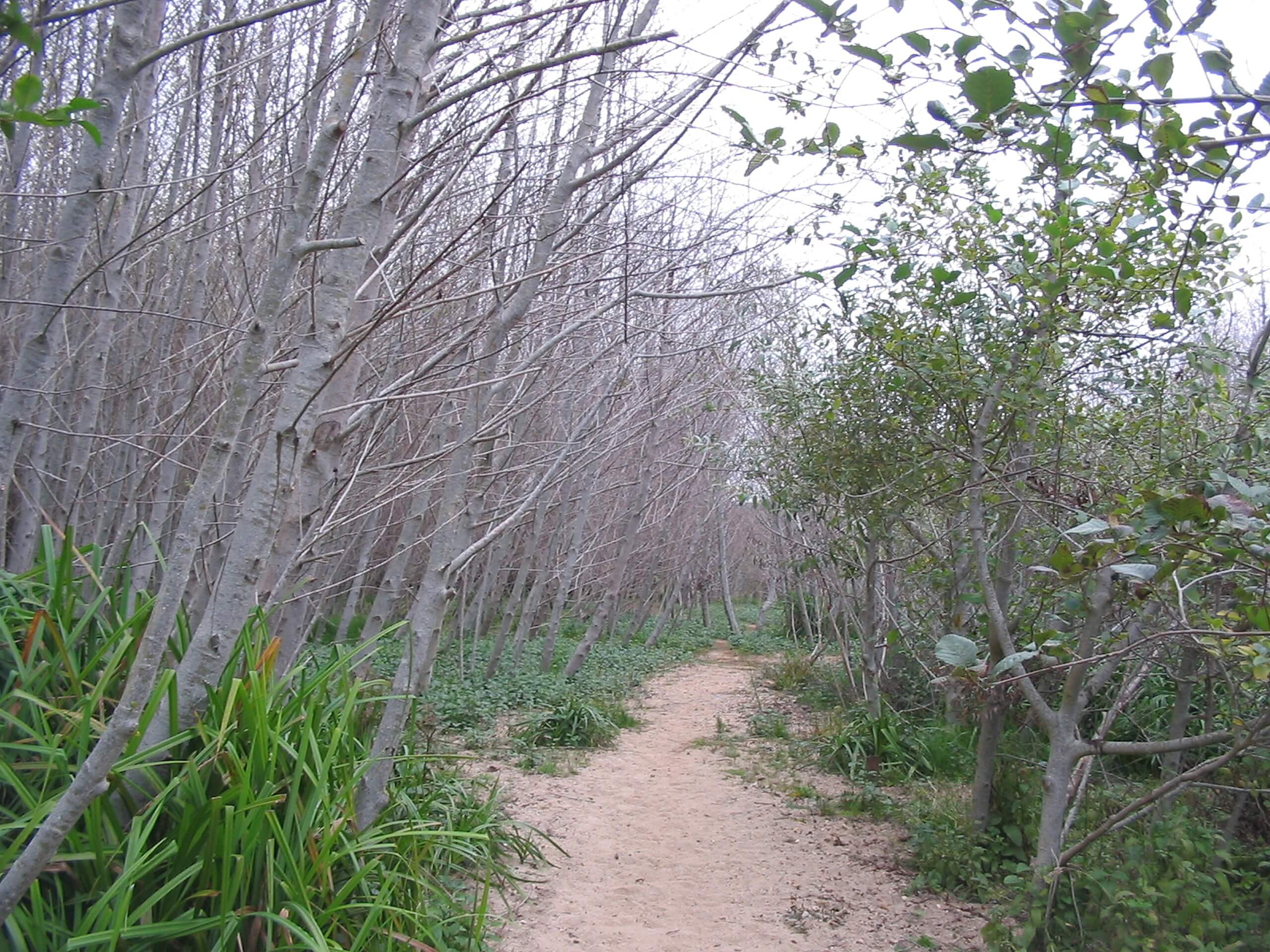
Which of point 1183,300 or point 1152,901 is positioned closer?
point 1183,300

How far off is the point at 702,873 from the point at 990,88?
13.4 ft

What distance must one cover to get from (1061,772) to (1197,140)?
2.35 meters

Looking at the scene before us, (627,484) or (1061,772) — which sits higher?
(627,484)

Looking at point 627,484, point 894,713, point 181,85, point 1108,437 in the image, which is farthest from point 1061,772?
point 627,484

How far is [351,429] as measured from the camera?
2904 millimetres

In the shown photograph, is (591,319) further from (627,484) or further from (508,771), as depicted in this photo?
(627,484)

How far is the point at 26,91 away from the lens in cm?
134

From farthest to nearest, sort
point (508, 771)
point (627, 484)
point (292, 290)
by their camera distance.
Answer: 1. point (627, 484)
2. point (508, 771)
3. point (292, 290)

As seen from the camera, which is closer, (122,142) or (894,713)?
(122,142)

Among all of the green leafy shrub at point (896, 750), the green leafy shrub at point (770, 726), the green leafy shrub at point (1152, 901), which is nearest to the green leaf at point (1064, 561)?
the green leafy shrub at point (1152, 901)

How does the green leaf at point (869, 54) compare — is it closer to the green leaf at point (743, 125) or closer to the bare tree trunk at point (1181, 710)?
the green leaf at point (743, 125)

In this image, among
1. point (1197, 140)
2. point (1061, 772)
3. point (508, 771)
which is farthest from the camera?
point (508, 771)

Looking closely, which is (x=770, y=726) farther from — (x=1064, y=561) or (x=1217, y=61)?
(x=1217, y=61)

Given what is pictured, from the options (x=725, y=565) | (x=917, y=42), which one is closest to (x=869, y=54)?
(x=917, y=42)
